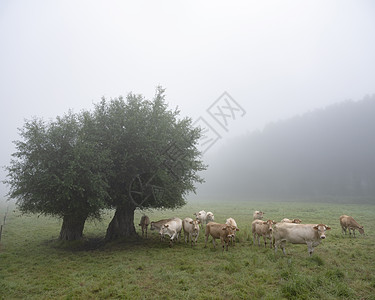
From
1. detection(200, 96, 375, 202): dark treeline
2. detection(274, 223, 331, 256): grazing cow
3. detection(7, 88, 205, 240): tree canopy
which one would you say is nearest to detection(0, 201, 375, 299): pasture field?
detection(274, 223, 331, 256): grazing cow

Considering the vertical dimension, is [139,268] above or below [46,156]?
below

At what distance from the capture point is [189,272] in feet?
32.7

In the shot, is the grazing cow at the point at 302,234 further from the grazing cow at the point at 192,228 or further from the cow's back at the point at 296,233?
the grazing cow at the point at 192,228

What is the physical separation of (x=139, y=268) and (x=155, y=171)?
6864 mm

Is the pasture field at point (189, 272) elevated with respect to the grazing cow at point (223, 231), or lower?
lower

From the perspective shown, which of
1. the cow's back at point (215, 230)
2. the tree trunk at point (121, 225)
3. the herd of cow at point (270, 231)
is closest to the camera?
the herd of cow at point (270, 231)

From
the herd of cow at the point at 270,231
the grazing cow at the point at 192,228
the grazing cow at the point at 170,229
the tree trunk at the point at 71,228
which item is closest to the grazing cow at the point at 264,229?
the herd of cow at the point at 270,231

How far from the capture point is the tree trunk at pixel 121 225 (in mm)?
17513

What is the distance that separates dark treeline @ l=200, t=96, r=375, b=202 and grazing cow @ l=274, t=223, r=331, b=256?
296ft

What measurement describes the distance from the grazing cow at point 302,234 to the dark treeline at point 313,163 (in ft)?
296

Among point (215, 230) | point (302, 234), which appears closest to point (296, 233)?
point (302, 234)

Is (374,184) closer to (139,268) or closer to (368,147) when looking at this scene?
(368,147)

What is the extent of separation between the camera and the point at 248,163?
184125 mm

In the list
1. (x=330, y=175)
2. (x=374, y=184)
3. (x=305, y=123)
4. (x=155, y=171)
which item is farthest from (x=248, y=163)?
(x=155, y=171)
